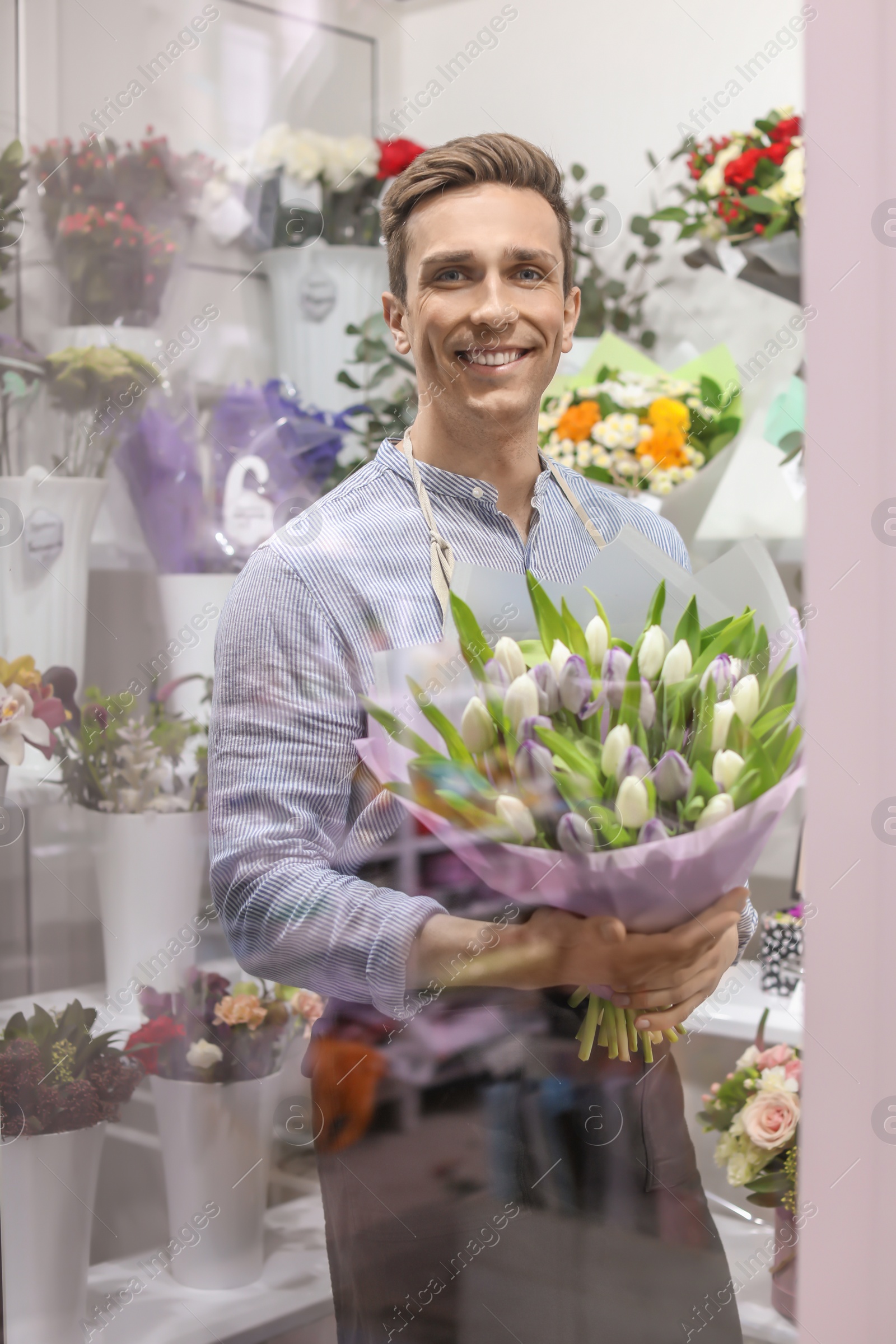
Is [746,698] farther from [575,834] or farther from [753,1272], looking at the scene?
[753,1272]

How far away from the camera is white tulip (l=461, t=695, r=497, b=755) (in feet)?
2.26

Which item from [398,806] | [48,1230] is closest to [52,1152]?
[48,1230]

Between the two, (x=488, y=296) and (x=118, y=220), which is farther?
(x=118, y=220)

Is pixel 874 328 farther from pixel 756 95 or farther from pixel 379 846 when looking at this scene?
pixel 379 846

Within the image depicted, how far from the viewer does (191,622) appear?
104cm

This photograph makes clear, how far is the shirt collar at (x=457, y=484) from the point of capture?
831 mm

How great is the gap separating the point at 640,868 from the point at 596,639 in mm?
135

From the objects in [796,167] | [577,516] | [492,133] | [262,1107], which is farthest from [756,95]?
[262,1107]

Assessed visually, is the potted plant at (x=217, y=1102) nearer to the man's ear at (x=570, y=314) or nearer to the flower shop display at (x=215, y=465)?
the flower shop display at (x=215, y=465)

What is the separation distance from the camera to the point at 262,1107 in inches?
38.8

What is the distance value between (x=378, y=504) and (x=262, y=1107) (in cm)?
50

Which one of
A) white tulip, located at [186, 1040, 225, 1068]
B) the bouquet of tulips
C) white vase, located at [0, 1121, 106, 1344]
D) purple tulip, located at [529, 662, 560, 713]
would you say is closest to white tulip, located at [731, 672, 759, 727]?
the bouquet of tulips

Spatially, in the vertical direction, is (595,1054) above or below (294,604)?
below

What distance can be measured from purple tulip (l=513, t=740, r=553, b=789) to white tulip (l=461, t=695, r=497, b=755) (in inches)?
0.7
